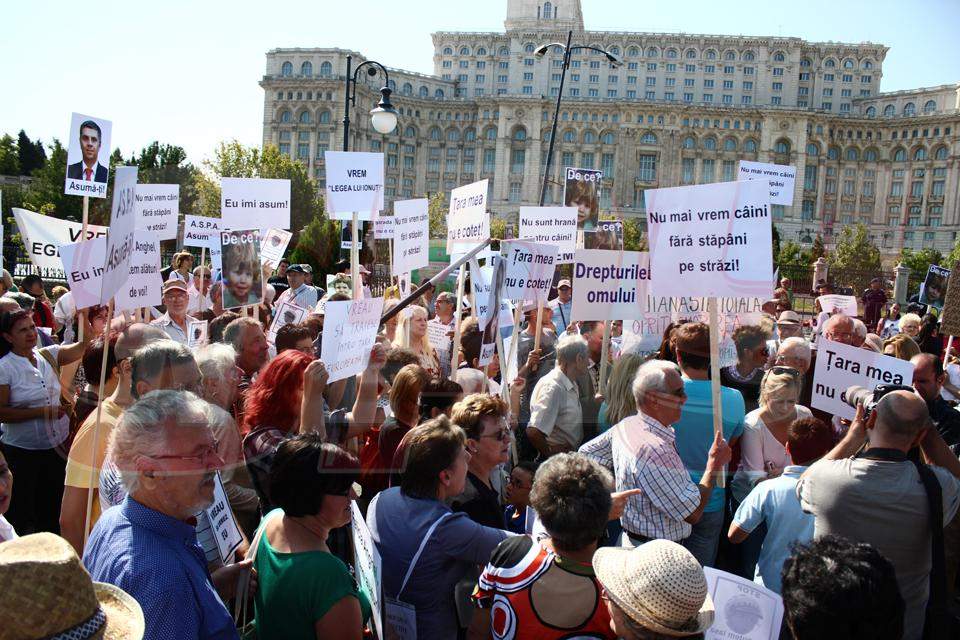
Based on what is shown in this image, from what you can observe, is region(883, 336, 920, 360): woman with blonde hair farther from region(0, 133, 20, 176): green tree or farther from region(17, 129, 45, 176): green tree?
region(17, 129, 45, 176): green tree

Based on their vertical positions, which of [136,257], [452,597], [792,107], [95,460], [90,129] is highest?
[792,107]

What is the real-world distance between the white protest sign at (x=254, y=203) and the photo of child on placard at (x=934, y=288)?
26.9ft

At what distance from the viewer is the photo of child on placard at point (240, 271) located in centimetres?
729

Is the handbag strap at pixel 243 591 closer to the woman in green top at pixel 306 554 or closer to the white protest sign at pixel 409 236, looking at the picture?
the woman in green top at pixel 306 554

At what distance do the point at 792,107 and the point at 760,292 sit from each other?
9481 cm

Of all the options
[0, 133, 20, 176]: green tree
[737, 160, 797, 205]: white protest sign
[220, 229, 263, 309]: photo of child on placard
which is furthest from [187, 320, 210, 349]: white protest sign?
[0, 133, 20, 176]: green tree

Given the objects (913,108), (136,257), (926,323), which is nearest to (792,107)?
(913,108)

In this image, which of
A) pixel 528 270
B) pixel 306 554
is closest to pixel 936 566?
pixel 306 554

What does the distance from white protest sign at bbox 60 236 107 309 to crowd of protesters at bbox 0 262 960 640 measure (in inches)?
15.4

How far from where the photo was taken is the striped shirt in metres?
3.30

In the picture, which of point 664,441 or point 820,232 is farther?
point 820,232

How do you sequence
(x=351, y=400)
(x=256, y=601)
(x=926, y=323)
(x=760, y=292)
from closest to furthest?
(x=256, y=601)
(x=760, y=292)
(x=351, y=400)
(x=926, y=323)

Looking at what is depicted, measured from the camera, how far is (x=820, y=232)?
281ft

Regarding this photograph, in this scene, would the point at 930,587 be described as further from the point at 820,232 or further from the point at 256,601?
the point at 820,232
